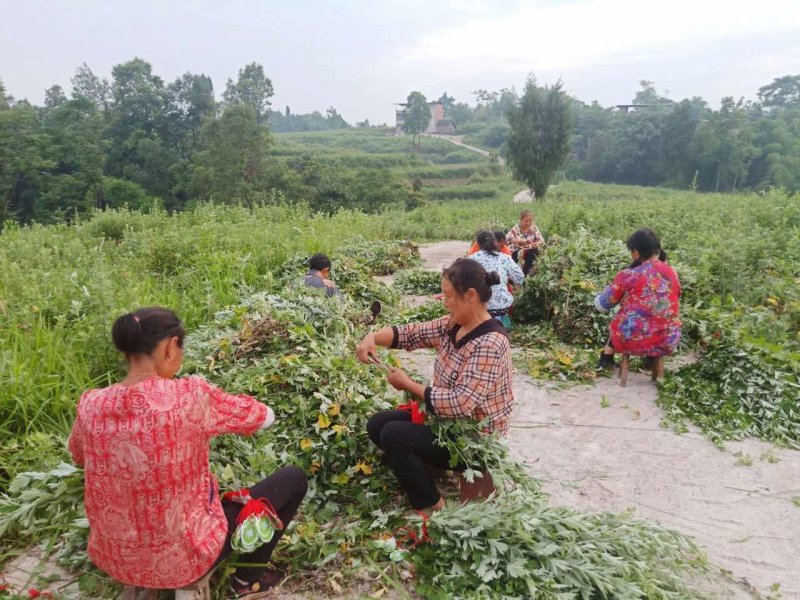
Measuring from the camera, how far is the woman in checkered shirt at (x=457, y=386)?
262cm

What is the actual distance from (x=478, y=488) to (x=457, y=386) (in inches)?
24.9

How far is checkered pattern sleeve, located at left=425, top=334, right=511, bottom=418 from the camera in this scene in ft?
8.57

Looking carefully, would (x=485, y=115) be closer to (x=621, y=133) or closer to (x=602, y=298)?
(x=621, y=133)

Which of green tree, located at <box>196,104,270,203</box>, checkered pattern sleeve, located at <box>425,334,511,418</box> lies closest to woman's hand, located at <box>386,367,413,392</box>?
checkered pattern sleeve, located at <box>425,334,511,418</box>

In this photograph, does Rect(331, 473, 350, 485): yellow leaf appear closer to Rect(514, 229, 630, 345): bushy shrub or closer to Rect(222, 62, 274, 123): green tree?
Rect(514, 229, 630, 345): bushy shrub

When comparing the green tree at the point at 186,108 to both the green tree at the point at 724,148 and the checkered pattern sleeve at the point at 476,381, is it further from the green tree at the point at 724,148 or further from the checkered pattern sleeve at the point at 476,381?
the checkered pattern sleeve at the point at 476,381

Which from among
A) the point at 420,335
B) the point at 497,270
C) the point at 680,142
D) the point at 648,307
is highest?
the point at 680,142

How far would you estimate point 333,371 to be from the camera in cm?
353

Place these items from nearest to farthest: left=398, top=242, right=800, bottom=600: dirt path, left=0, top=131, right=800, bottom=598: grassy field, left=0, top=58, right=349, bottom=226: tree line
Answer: left=0, top=131, right=800, bottom=598: grassy field < left=398, top=242, right=800, bottom=600: dirt path < left=0, top=58, right=349, bottom=226: tree line

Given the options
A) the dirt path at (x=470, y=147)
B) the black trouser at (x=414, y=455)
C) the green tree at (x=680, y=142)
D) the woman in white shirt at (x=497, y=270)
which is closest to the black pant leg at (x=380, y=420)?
the black trouser at (x=414, y=455)

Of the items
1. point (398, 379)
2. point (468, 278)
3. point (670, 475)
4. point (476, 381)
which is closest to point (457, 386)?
point (476, 381)

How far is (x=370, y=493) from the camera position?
2.94m

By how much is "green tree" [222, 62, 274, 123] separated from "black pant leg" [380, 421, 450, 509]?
55.5 m

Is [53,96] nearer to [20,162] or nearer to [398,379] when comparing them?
[20,162]
